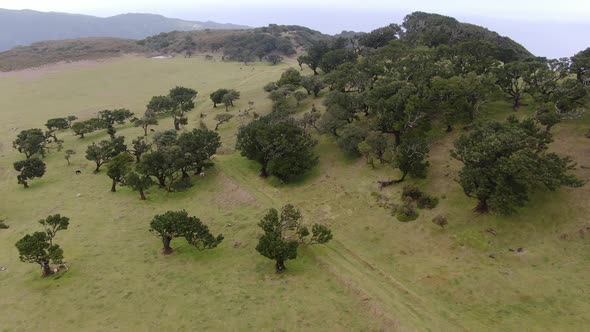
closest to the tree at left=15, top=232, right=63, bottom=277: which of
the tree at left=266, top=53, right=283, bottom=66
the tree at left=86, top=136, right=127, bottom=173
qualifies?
the tree at left=86, top=136, right=127, bottom=173

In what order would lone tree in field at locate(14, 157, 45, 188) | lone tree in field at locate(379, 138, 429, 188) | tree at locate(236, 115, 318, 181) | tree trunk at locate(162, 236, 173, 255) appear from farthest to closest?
lone tree in field at locate(14, 157, 45, 188) < tree at locate(236, 115, 318, 181) < lone tree in field at locate(379, 138, 429, 188) < tree trunk at locate(162, 236, 173, 255)

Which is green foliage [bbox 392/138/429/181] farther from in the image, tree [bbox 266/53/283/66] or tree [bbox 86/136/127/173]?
tree [bbox 266/53/283/66]

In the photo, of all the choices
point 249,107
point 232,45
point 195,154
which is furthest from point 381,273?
point 232,45

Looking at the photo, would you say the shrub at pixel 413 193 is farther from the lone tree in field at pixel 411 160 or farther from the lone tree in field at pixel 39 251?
the lone tree in field at pixel 39 251

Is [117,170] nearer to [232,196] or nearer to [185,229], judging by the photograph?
[232,196]

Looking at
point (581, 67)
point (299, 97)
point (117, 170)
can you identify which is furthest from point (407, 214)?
point (299, 97)

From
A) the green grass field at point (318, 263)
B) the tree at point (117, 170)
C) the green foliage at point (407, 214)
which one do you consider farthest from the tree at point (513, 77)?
the tree at point (117, 170)
